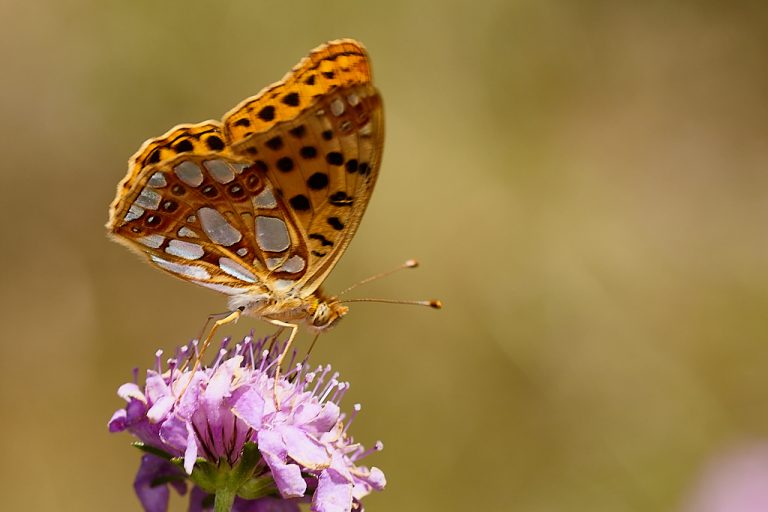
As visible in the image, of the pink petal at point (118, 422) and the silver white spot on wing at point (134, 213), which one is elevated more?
the silver white spot on wing at point (134, 213)

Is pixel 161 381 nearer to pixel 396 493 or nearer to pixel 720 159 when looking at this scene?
pixel 396 493

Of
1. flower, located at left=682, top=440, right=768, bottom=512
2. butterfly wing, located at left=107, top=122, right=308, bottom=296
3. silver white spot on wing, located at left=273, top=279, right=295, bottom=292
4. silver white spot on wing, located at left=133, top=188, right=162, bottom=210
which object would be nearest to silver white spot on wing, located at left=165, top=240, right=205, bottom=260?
butterfly wing, located at left=107, top=122, right=308, bottom=296

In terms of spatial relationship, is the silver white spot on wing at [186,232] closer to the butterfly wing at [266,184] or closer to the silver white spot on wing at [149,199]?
the butterfly wing at [266,184]

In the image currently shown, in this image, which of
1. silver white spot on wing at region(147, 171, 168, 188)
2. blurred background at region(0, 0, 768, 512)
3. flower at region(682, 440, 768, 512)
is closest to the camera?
silver white spot on wing at region(147, 171, 168, 188)

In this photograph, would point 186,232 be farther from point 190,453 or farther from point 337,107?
point 190,453

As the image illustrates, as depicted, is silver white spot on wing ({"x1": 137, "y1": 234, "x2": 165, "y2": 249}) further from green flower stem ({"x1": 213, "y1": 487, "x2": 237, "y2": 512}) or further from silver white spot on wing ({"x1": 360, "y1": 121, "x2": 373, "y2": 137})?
green flower stem ({"x1": 213, "y1": 487, "x2": 237, "y2": 512})

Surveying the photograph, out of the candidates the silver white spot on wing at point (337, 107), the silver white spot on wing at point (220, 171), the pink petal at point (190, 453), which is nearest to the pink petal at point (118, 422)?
the pink petal at point (190, 453)

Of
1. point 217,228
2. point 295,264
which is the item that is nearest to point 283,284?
point 295,264

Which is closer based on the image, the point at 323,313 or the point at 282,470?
the point at 282,470
